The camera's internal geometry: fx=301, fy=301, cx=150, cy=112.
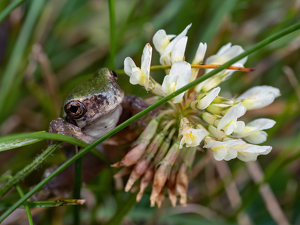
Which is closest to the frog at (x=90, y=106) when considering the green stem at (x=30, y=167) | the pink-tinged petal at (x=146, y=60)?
the green stem at (x=30, y=167)

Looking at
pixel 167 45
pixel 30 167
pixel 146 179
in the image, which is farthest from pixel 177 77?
pixel 30 167

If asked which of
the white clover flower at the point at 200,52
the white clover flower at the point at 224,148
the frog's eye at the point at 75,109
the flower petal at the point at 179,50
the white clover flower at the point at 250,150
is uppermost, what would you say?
the frog's eye at the point at 75,109

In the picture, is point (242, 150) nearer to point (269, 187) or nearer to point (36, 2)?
point (269, 187)

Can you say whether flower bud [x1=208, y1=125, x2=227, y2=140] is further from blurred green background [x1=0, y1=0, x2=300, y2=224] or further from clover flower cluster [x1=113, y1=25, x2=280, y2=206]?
blurred green background [x1=0, y1=0, x2=300, y2=224]

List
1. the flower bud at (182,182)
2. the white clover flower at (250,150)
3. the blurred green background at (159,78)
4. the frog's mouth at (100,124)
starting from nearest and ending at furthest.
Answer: the white clover flower at (250,150)
the flower bud at (182,182)
the frog's mouth at (100,124)
the blurred green background at (159,78)

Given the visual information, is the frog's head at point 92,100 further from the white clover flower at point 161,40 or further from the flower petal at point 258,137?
the flower petal at point 258,137

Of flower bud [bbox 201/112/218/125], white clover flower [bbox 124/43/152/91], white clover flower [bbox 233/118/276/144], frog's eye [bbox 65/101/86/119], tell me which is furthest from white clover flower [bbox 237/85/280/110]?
frog's eye [bbox 65/101/86/119]
